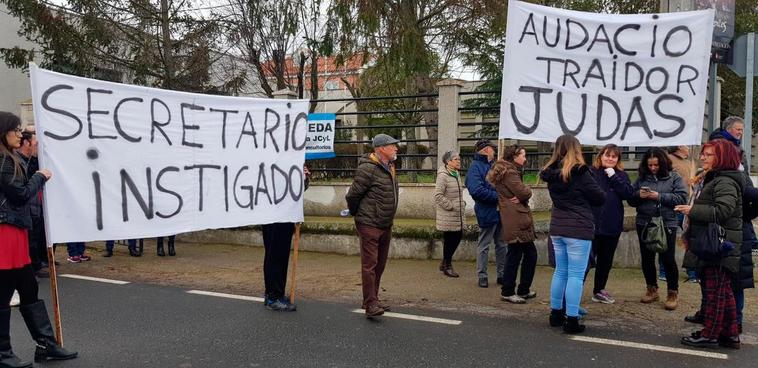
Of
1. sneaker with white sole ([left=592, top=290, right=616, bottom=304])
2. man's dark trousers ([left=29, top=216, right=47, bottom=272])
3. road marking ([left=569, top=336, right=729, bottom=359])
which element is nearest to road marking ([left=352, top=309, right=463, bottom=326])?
road marking ([left=569, top=336, right=729, bottom=359])

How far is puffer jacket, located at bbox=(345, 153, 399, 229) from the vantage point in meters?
5.73

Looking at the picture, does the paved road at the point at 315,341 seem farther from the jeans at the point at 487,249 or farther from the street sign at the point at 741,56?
the street sign at the point at 741,56

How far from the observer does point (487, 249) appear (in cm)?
724

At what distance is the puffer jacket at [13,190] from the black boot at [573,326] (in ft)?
13.7

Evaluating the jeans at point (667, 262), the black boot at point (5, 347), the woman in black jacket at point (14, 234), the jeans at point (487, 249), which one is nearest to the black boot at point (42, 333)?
the woman in black jacket at point (14, 234)

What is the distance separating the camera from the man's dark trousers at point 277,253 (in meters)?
5.98

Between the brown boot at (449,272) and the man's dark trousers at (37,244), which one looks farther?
the brown boot at (449,272)

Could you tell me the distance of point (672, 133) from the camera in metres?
5.80

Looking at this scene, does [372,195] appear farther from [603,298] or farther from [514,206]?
[603,298]

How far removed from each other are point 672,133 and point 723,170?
1.29 meters

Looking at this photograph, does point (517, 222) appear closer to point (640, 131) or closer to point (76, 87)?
point (640, 131)

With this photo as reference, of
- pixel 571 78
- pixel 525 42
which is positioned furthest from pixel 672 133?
pixel 525 42

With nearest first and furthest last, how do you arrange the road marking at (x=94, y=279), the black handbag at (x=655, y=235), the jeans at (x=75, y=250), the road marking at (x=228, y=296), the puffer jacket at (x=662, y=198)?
the black handbag at (x=655, y=235), the puffer jacket at (x=662, y=198), the road marking at (x=228, y=296), the road marking at (x=94, y=279), the jeans at (x=75, y=250)

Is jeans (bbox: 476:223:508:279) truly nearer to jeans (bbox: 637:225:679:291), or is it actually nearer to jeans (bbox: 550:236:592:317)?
jeans (bbox: 637:225:679:291)
